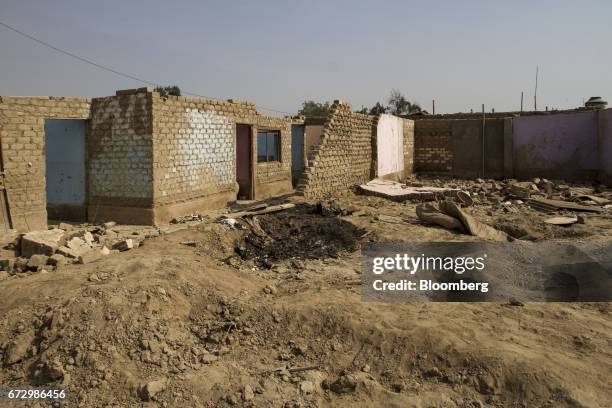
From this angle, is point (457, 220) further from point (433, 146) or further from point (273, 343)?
point (433, 146)

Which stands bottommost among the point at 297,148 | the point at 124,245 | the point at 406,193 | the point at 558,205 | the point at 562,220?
the point at 124,245

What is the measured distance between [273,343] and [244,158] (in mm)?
8747

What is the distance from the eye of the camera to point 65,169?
9.55 m

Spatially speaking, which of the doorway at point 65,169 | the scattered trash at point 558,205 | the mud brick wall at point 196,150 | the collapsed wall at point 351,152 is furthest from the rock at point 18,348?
the scattered trash at point 558,205

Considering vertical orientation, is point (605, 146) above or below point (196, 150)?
above

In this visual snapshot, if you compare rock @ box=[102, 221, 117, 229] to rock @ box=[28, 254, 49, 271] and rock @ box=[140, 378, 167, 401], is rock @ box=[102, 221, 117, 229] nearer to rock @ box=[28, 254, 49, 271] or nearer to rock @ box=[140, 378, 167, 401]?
rock @ box=[28, 254, 49, 271]

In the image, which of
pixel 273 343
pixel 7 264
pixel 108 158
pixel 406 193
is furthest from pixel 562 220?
pixel 7 264

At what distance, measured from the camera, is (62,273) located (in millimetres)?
5391

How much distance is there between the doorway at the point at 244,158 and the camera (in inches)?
492

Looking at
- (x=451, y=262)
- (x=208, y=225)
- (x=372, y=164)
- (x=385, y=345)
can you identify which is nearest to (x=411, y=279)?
(x=451, y=262)

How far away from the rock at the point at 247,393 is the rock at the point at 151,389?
63 cm

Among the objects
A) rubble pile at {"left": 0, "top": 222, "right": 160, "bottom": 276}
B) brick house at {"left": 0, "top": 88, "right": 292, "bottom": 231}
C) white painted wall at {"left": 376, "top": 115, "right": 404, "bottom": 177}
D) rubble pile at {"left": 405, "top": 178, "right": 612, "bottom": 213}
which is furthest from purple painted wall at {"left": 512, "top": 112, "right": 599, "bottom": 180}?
rubble pile at {"left": 0, "top": 222, "right": 160, "bottom": 276}

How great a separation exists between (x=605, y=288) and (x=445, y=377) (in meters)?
3.02

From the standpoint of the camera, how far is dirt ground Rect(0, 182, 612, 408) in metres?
3.51
